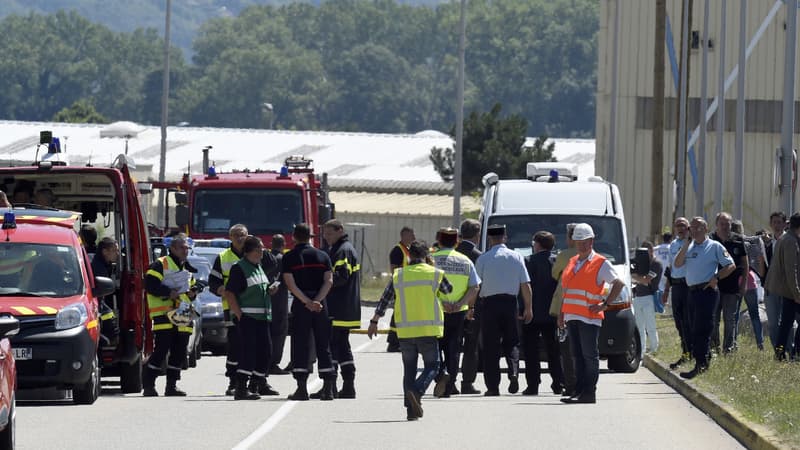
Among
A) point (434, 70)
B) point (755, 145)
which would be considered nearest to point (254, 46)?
point (434, 70)

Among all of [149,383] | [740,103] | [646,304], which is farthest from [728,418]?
[740,103]

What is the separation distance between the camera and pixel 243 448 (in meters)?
14.7

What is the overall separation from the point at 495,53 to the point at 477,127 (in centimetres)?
10044

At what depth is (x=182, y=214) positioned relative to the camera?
101 feet

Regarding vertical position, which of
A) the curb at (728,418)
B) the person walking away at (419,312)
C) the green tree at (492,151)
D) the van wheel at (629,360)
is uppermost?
the green tree at (492,151)

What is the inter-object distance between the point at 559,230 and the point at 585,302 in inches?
218

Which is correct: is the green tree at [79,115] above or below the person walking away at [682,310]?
above

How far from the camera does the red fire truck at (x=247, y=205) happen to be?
30953 mm

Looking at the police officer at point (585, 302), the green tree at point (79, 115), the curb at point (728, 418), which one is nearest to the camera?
the curb at point (728, 418)

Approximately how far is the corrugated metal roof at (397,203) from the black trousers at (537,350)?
152 feet

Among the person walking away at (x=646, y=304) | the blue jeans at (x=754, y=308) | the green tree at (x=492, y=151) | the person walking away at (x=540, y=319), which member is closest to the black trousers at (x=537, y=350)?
the person walking away at (x=540, y=319)

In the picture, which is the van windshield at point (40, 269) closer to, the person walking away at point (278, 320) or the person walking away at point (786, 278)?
the person walking away at point (278, 320)

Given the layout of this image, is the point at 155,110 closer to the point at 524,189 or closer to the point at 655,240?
the point at 655,240

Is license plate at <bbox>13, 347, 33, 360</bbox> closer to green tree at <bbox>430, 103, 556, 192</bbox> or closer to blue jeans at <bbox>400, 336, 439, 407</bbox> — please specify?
blue jeans at <bbox>400, 336, 439, 407</bbox>
